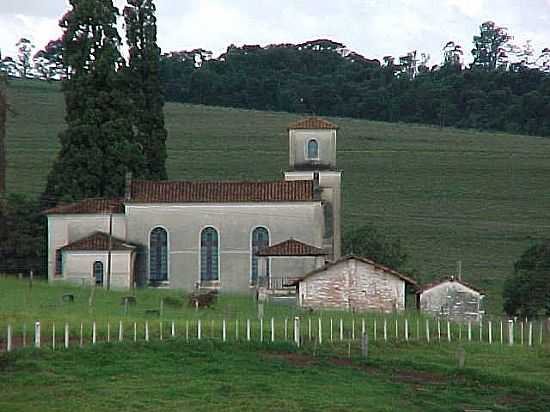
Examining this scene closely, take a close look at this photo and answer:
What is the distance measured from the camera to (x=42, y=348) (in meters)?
37.8

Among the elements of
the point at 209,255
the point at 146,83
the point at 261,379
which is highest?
the point at 146,83

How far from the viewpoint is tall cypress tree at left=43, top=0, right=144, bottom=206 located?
7025 cm

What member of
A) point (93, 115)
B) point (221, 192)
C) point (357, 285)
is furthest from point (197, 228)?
point (357, 285)

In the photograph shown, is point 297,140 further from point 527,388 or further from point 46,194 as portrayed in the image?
point 527,388

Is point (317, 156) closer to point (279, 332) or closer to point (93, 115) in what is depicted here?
point (93, 115)

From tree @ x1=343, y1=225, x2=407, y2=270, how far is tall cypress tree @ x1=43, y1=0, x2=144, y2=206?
13.0 m

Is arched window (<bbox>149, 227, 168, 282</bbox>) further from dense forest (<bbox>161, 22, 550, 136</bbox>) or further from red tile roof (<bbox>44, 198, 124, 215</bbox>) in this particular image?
dense forest (<bbox>161, 22, 550, 136</bbox>)

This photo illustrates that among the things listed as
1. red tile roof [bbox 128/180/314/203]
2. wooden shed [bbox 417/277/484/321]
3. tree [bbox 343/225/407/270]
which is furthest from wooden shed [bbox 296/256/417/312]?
tree [bbox 343/225/407/270]

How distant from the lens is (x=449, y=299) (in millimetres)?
57344

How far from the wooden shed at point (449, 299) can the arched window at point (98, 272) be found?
51.6 ft

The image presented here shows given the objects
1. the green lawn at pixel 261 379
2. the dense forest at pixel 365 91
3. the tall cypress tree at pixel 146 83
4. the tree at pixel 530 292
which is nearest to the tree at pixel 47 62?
the dense forest at pixel 365 91

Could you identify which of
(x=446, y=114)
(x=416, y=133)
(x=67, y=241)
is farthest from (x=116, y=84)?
(x=446, y=114)

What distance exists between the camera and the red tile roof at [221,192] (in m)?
67.0

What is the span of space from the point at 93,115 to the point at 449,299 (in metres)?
22.6
